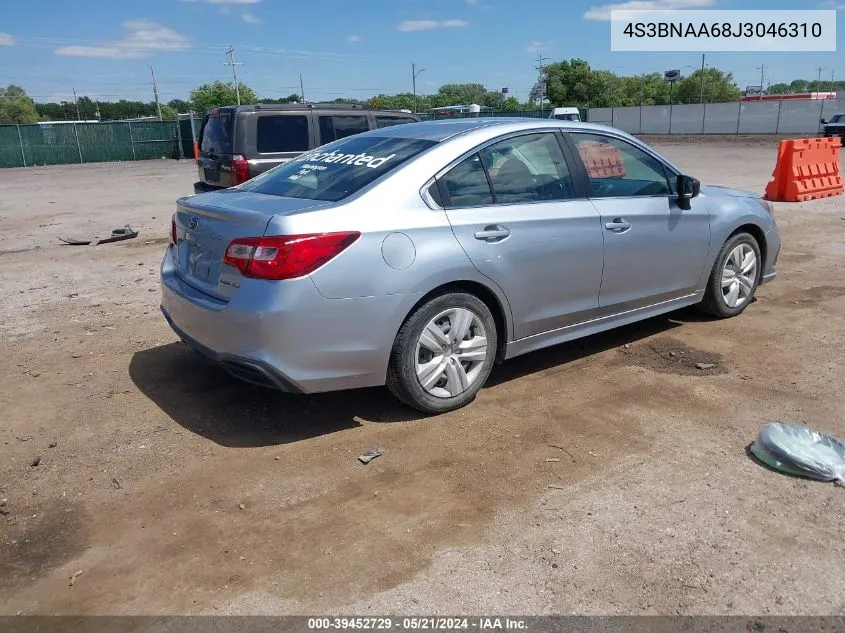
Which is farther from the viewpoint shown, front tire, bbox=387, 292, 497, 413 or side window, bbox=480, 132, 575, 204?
side window, bbox=480, 132, 575, 204

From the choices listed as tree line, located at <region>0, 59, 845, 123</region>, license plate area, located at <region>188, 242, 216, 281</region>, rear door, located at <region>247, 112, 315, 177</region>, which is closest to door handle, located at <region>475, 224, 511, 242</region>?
license plate area, located at <region>188, 242, 216, 281</region>

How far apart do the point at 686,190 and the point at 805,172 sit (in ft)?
33.2

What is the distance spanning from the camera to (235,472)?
144 inches

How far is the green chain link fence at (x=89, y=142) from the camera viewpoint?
34469mm

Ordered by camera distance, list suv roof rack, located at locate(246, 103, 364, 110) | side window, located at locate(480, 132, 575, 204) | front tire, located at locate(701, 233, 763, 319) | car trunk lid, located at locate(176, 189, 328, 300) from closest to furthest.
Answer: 1. car trunk lid, located at locate(176, 189, 328, 300)
2. side window, located at locate(480, 132, 575, 204)
3. front tire, located at locate(701, 233, 763, 319)
4. suv roof rack, located at locate(246, 103, 364, 110)

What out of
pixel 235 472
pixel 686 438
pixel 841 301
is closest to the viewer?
pixel 235 472

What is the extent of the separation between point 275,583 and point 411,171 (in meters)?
2.37

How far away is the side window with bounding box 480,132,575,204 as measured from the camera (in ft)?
14.5

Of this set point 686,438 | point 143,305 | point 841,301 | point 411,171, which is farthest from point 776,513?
point 143,305

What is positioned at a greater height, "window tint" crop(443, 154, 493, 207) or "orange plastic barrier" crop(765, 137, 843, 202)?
"window tint" crop(443, 154, 493, 207)

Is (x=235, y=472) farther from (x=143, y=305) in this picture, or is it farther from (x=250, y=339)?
(x=143, y=305)

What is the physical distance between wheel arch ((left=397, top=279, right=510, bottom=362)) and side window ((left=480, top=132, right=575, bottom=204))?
0.57 m

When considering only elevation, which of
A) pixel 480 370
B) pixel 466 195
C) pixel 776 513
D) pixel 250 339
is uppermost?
pixel 466 195

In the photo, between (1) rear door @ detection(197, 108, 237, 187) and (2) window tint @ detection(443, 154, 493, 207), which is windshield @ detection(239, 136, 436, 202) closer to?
(2) window tint @ detection(443, 154, 493, 207)
